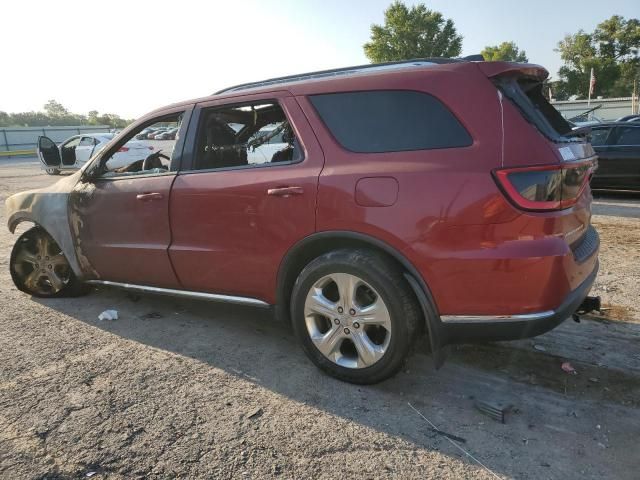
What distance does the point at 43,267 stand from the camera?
465 cm

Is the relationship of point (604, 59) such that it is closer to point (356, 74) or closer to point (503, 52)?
point (503, 52)

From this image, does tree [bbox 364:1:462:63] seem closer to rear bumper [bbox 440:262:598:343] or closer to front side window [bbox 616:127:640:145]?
front side window [bbox 616:127:640:145]

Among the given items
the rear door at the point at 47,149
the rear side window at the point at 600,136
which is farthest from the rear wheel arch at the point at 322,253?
the rear side window at the point at 600,136

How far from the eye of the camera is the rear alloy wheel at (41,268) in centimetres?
461

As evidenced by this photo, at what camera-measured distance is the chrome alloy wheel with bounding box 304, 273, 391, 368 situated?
279 centimetres

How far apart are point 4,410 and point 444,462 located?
7.87ft

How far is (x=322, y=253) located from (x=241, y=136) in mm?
1331

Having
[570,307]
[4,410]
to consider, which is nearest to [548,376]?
[570,307]

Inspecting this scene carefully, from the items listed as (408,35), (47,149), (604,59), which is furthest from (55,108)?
(47,149)

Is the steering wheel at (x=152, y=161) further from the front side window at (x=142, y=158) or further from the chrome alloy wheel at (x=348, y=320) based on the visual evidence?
the chrome alloy wheel at (x=348, y=320)

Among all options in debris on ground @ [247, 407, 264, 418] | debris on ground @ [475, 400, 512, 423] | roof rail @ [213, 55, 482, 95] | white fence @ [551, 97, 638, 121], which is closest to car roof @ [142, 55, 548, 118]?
roof rail @ [213, 55, 482, 95]

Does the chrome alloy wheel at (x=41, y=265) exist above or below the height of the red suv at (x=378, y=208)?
below

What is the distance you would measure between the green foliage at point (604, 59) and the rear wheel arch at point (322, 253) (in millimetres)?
61344

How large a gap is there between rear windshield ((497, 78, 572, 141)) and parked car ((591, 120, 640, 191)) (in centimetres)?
768
